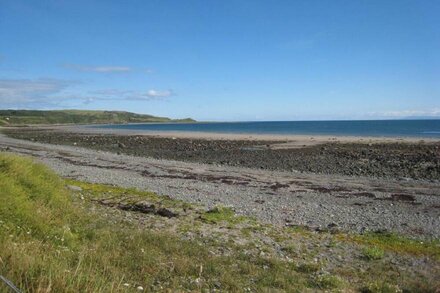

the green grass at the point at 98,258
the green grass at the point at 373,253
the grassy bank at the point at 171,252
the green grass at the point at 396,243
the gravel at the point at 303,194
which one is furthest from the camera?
the gravel at the point at 303,194

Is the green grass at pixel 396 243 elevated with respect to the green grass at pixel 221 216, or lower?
lower

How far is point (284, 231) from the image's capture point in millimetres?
11180


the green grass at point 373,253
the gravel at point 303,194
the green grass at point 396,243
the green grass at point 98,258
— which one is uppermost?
the green grass at point 98,258

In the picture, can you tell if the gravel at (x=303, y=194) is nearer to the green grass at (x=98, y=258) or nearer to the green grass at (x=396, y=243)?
the green grass at (x=396, y=243)

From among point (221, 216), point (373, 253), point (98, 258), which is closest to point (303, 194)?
point (221, 216)

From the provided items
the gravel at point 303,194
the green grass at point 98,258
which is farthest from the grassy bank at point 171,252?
the gravel at point 303,194

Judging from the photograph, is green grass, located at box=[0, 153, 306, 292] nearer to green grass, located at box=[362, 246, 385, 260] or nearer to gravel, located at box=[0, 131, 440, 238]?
green grass, located at box=[362, 246, 385, 260]

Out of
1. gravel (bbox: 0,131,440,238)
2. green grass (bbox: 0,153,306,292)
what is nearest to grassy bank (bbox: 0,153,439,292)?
green grass (bbox: 0,153,306,292)

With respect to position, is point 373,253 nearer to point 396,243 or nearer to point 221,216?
point 396,243

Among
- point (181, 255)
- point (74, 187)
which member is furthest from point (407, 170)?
point (181, 255)

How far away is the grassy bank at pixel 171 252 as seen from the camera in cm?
A: 518

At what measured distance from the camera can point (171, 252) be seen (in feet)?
25.8

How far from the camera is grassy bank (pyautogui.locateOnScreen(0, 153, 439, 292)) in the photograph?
204 inches

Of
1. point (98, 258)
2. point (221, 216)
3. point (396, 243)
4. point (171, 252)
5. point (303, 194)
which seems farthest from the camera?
point (303, 194)
